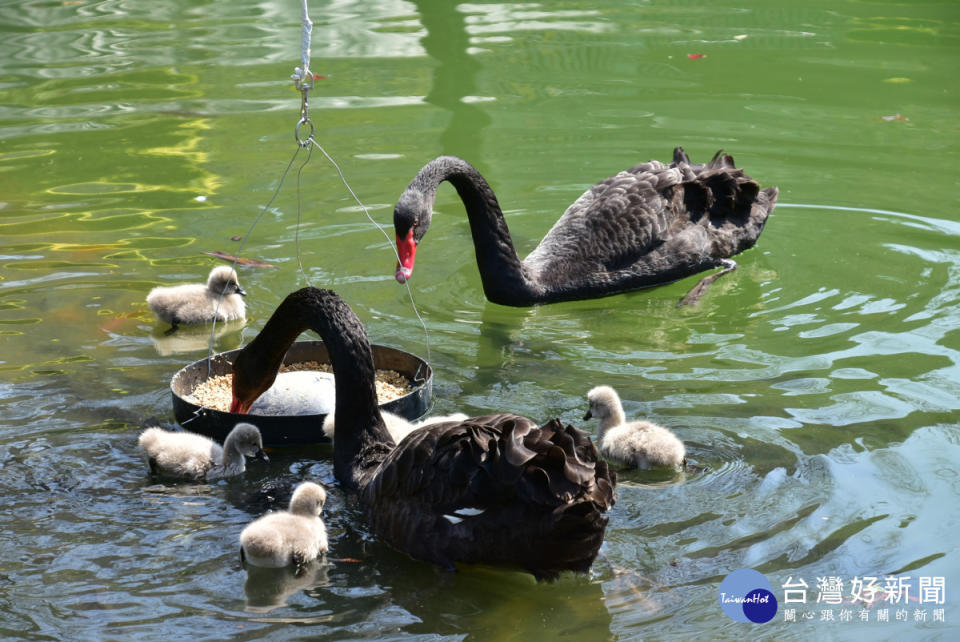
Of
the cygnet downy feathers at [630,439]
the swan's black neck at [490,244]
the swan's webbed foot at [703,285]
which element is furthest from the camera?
the swan's webbed foot at [703,285]

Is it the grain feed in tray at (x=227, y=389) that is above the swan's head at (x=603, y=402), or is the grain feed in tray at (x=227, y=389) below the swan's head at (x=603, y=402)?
below

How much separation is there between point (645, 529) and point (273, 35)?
10.3 metres

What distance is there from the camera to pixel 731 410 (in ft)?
16.6

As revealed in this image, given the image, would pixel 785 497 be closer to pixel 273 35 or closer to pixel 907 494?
pixel 907 494

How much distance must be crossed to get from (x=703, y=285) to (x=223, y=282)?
2776 millimetres

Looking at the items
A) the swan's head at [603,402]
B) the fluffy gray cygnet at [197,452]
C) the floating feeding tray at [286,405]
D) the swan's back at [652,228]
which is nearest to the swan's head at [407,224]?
the floating feeding tray at [286,405]

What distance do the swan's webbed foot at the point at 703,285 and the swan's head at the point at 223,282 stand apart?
2474 millimetres

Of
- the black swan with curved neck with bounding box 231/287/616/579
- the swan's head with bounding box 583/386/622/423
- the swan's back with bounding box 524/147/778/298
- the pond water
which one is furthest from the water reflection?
the swan's back with bounding box 524/147/778/298

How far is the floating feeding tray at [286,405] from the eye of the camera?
189 inches

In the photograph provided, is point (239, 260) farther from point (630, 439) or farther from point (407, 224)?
point (630, 439)

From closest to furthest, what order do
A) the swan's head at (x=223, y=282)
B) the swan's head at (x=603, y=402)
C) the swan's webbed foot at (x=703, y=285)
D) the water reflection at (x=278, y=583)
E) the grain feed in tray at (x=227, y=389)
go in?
the water reflection at (x=278, y=583) < the swan's head at (x=603, y=402) < the grain feed in tray at (x=227, y=389) < the swan's head at (x=223, y=282) < the swan's webbed foot at (x=703, y=285)

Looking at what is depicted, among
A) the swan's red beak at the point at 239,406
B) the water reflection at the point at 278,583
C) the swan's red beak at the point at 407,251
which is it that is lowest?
the water reflection at the point at 278,583

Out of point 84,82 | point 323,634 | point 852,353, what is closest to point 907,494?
point 852,353

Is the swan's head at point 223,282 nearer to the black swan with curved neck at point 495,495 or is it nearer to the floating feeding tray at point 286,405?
the floating feeding tray at point 286,405
